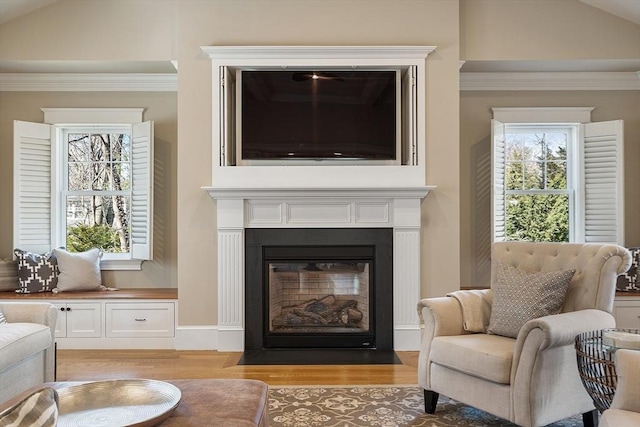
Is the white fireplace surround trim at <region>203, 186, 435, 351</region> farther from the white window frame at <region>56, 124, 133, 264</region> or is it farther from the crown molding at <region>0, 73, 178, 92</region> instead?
the crown molding at <region>0, 73, 178, 92</region>

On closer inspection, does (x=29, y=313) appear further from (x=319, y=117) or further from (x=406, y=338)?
(x=406, y=338)

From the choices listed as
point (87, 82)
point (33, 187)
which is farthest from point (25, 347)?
point (87, 82)

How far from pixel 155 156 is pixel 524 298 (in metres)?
3.77

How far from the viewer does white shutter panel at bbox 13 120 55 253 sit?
17.2 feet

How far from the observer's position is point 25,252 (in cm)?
507

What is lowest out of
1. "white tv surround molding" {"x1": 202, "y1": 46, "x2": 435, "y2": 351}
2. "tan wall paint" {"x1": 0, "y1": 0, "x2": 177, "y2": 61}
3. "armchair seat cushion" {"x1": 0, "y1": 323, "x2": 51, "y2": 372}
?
"armchair seat cushion" {"x1": 0, "y1": 323, "x2": 51, "y2": 372}

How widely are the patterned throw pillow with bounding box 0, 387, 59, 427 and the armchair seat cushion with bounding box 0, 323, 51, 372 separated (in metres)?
1.84

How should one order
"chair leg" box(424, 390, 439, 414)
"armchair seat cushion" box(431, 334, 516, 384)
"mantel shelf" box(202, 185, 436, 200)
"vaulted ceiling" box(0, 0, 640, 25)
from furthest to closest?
"vaulted ceiling" box(0, 0, 640, 25) < "mantel shelf" box(202, 185, 436, 200) < "chair leg" box(424, 390, 439, 414) < "armchair seat cushion" box(431, 334, 516, 384)

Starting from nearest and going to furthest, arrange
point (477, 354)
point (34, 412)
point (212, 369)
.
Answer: point (34, 412) < point (477, 354) < point (212, 369)

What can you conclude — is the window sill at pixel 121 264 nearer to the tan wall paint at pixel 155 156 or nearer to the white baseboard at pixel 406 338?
the tan wall paint at pixel 155 156

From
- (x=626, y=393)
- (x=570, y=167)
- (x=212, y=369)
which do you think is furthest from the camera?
(x=570, y=167)

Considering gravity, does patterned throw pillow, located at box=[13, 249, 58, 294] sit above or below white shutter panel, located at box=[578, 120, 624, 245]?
below

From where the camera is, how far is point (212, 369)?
413cm

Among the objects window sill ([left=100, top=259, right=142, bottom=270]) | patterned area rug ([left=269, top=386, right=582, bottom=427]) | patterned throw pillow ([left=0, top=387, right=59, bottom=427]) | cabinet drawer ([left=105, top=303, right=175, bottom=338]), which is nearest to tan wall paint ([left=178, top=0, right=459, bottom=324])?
cabinet drawer ([left=105, top=303, right=175, bottom=338])
